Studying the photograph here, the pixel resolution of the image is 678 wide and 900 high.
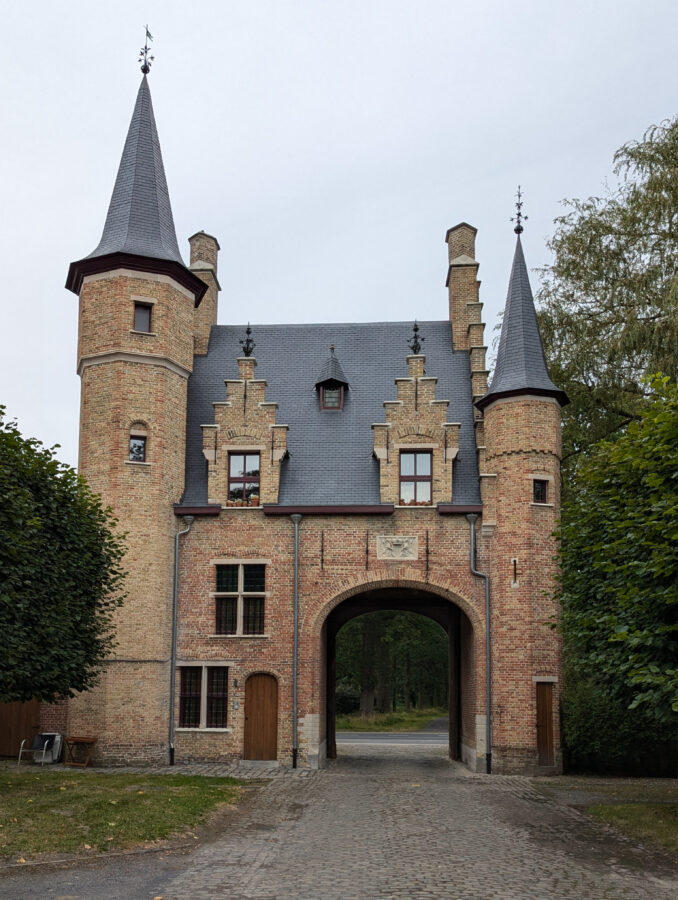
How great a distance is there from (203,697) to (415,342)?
35.3 ft

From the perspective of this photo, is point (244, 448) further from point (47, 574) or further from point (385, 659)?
point (385, 659)

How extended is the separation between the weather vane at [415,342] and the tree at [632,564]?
8970mm

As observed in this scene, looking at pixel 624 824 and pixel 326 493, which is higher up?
pixel 326 493

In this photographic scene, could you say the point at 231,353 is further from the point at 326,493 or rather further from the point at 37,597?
the point at 37,597

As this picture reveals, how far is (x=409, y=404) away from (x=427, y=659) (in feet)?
104

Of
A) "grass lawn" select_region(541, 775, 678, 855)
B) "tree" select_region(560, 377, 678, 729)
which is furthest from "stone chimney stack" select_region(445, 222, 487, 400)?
"grass lawn" select_region(541, 775, 678, 855)

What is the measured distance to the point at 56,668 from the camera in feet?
57.4

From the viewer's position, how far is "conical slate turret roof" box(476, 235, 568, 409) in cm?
2336

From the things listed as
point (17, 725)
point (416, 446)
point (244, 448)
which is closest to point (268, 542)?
point (244, 448)

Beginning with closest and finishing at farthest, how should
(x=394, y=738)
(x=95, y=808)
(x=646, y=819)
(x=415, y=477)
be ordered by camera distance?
(x=95, y=808) < (x=646, y=819) < (x=415, y=477) < (x=394, y=738)

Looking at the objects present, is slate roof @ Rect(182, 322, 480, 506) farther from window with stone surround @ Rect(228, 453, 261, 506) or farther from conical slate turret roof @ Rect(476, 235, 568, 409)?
conical slate turret roof @ Rect(476, 235, 568, 409)

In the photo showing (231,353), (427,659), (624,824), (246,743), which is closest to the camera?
(624,824)

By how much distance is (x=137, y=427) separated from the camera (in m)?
23.5

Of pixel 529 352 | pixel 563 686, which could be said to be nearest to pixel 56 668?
pixel 563 686
